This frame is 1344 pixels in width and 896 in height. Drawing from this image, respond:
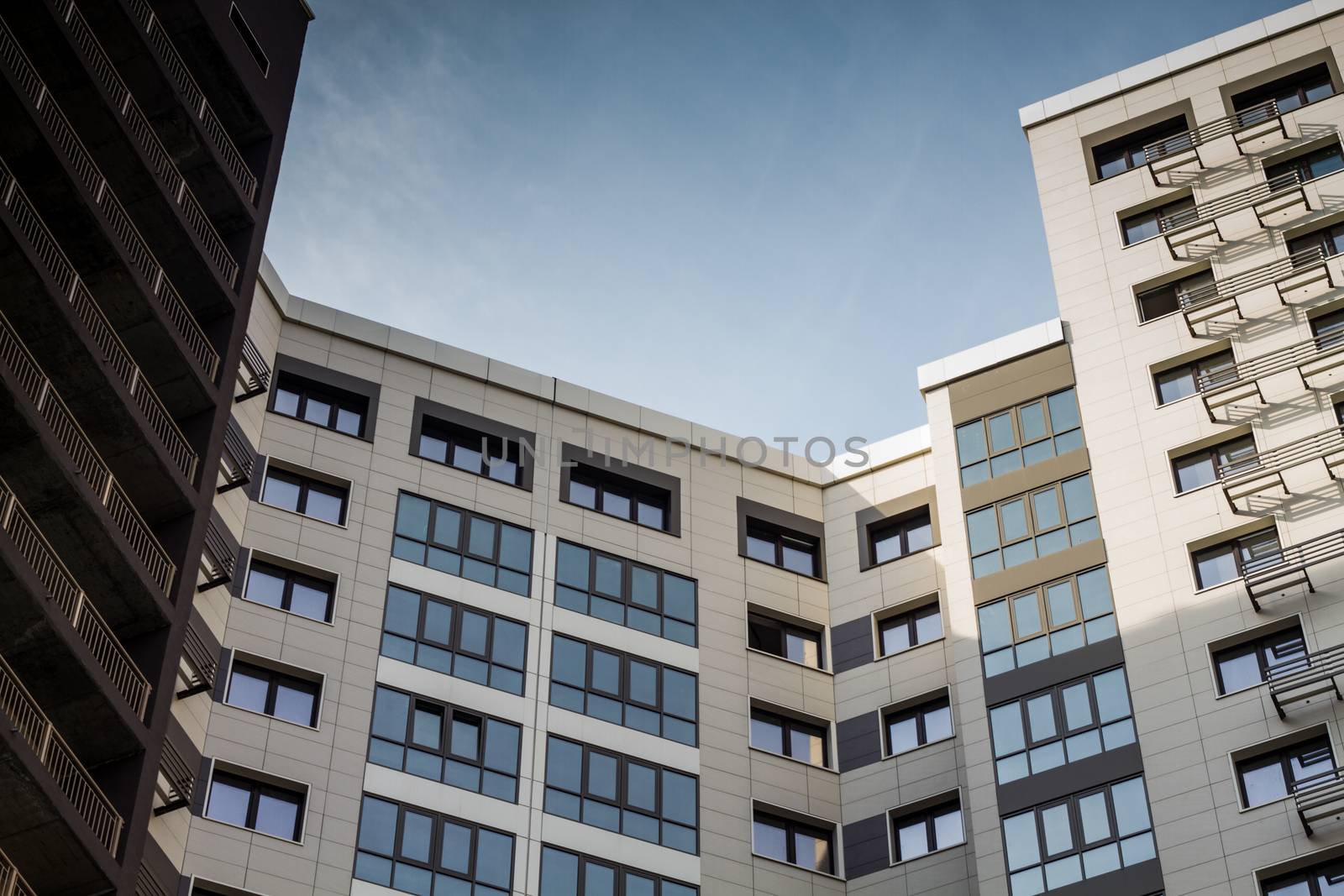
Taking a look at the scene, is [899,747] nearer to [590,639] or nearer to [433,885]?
[590,639]

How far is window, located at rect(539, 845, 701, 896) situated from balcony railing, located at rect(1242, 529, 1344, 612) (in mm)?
17422

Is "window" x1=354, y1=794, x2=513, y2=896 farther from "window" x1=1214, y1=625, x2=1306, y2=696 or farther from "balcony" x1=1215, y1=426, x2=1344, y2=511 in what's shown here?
"balcony" x1=1215, y1=426, x2=1344, y2=511

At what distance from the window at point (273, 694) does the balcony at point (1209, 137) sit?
30.5 metres

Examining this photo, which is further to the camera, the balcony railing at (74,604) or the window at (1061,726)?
the window at (1061,726)

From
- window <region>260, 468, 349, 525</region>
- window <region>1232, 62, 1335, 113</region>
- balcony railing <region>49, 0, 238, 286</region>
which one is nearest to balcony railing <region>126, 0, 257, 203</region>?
balcony railing <region>49, 0, 238, 286</region>

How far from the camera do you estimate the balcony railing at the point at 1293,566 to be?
4741 centimetres

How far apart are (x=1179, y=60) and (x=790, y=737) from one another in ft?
83.6

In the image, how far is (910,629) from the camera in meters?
57.7

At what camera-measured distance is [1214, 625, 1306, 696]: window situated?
4716 cm

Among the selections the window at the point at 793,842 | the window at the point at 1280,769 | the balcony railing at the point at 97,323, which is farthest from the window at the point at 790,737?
the balcony railing at the point at 97,323

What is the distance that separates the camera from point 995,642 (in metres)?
52.5

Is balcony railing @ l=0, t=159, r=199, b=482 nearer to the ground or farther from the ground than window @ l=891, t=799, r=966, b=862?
farther from the ground

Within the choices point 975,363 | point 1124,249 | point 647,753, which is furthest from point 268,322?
point 1124,249

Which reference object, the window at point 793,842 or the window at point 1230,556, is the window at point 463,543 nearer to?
the window at point 793,842
